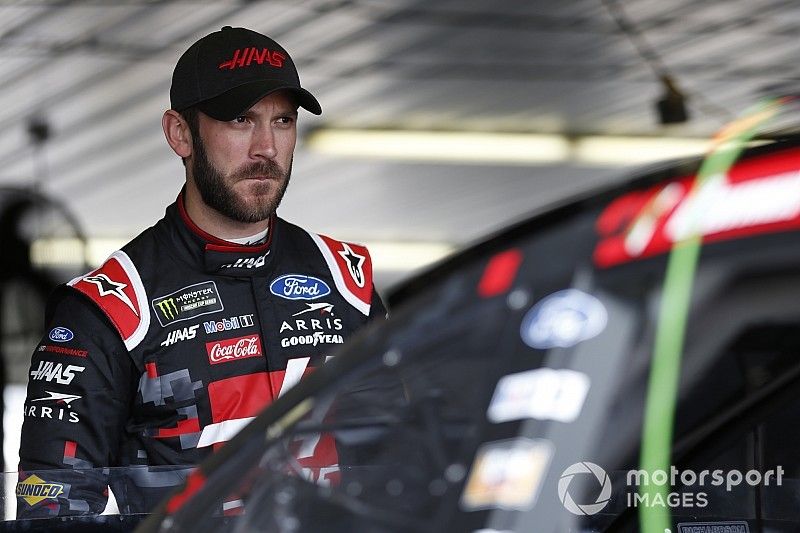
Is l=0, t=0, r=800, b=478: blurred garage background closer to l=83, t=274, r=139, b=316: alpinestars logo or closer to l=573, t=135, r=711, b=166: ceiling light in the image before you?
l=573, t=135, r=711, b=166: ceiling light

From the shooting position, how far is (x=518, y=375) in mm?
942

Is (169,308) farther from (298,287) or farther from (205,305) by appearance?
(298,287)

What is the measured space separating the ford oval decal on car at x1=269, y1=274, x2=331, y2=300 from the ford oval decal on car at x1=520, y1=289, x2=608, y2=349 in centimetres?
116

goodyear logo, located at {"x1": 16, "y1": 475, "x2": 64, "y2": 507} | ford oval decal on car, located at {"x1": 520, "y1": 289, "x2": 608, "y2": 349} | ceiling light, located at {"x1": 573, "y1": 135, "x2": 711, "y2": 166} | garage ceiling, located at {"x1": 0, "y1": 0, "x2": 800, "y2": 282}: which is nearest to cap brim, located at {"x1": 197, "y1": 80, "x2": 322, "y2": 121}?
goodyear logo, located at {"x1": 16, "y1": 475, "x2": 64, "y2": 507}

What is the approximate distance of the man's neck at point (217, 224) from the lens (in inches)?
80.9

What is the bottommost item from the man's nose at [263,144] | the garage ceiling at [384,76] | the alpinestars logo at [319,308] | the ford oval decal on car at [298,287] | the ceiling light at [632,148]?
the alpinestars logo at [319,308]

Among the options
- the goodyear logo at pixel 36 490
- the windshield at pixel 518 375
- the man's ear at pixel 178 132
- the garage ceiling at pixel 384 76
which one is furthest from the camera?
the garage ceiling at pixel 384 76

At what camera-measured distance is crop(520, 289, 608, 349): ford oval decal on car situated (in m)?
0.94


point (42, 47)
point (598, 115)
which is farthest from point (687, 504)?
point (598, 115)

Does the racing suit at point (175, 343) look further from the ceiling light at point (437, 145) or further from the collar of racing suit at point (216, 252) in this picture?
the ceiling light at point (437, 145)

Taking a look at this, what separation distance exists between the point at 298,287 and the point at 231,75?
13.9 inches

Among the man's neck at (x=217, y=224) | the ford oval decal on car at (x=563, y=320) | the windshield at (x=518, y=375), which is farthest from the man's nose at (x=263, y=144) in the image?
the ford oval decal on car at (x=563, y=320)

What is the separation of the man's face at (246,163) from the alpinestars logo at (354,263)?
21 cm

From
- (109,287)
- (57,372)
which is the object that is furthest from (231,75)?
(57,372)
